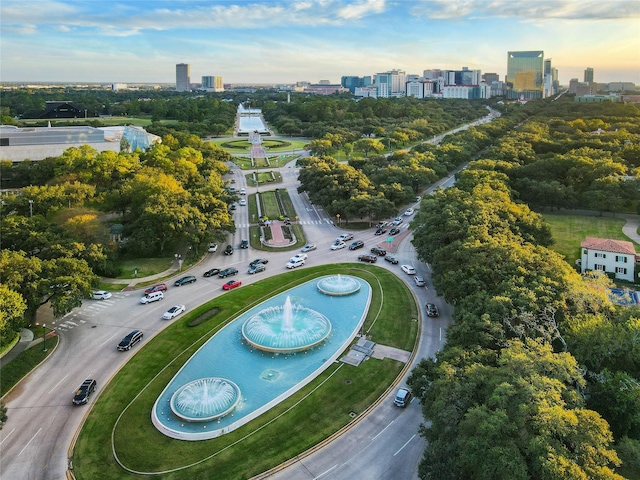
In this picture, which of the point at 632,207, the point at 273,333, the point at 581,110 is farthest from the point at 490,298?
the point at 581,110

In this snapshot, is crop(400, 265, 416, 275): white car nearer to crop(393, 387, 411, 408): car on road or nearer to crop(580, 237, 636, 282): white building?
crop(580, 237, 636, 282): white building

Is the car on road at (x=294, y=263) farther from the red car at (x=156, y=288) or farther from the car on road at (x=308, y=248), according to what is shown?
the red car at (x=156, y=288)

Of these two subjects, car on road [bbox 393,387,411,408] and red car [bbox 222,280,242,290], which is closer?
car on road [bbox 393,387,411,408]

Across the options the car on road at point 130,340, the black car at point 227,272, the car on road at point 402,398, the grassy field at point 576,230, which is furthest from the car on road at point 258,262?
the grassy field at point 576,230

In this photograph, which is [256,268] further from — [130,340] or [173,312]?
[130,340]

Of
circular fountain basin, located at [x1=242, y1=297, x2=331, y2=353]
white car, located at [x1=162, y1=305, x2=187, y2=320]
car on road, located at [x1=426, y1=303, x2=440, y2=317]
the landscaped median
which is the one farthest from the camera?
car on road, located at [x1=426, y1=303, x2=440, y2=317]

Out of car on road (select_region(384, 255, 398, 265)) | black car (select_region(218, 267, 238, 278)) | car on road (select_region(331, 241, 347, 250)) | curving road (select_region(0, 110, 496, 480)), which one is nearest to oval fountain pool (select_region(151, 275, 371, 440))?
curving road (select_region(0, 110, 496, 480))
